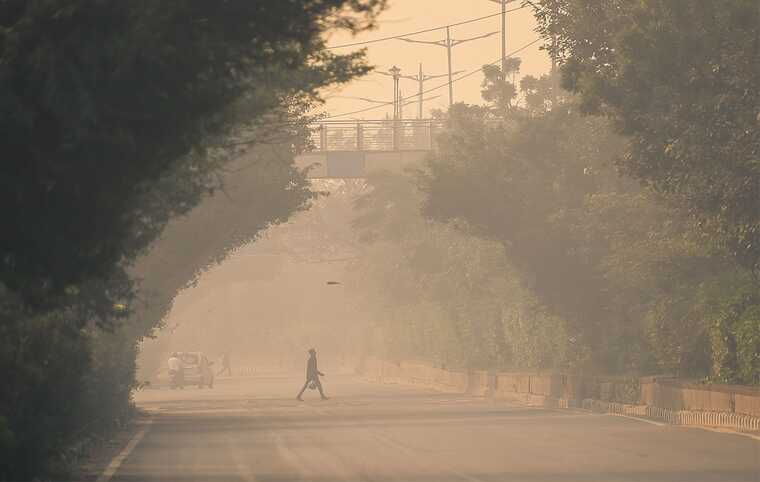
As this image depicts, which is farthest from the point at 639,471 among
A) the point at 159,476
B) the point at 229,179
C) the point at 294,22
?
the point at 229,179

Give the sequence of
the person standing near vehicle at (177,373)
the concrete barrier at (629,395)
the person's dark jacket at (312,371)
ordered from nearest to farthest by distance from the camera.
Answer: the concrete barrier at (629,395)
the person's dark jacket at (312,371)
the person standing near vehicle at (177,373)

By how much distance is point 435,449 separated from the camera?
82.2 feet

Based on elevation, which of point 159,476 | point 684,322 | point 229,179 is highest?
point 229,179

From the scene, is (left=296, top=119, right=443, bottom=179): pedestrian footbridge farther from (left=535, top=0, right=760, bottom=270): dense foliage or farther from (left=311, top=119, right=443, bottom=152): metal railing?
(left=535, top=0, right=760, bottom=270): dense foliage

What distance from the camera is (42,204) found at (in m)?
12.6

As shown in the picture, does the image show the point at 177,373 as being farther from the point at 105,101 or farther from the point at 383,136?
the point at 105,101

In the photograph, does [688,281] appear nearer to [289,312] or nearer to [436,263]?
[436,263]

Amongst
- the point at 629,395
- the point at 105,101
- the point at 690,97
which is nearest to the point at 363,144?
the point at 629,395

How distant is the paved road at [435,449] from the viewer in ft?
65.5

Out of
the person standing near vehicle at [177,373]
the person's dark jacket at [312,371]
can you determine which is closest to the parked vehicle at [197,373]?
the person standing near vehicle at [177,373]

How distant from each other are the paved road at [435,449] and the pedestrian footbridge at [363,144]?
23440mm

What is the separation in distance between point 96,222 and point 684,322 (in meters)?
26.1

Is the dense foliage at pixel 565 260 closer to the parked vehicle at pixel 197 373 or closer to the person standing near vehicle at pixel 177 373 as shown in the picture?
the parked vehicle at pixel 197 373

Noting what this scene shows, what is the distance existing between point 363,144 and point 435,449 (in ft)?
132
